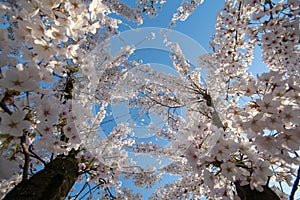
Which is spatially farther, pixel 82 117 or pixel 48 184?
pixel 82 117

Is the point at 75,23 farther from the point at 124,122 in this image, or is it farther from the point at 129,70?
the point at 129,70

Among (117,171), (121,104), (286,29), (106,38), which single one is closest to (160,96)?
(121,104)

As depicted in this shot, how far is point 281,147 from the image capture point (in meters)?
1.56

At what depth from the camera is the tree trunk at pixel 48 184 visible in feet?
4.46

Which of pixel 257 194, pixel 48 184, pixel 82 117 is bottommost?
pixel 48 184

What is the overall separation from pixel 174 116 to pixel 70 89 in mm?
3972

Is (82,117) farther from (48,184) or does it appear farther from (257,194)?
(257,194)

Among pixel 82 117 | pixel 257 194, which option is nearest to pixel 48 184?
pixel 82 117

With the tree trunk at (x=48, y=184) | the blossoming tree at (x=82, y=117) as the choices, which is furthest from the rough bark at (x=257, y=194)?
the tree trunk at (x=48, y=184)

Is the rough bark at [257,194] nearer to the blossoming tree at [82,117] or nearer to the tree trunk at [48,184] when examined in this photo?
the blossoming tree at [82,117]

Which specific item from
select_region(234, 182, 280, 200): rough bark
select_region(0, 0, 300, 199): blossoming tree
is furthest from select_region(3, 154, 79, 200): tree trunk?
select_region(234, 182, 280, 200): rough bark

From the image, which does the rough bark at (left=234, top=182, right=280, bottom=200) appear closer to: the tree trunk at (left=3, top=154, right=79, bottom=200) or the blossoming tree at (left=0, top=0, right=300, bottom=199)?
the blossoming tree at (left=0, top=0, right=300, bottom=199)

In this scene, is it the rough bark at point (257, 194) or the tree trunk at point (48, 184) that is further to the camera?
the rough bark at point (257, 194)

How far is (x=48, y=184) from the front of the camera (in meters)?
1.57
